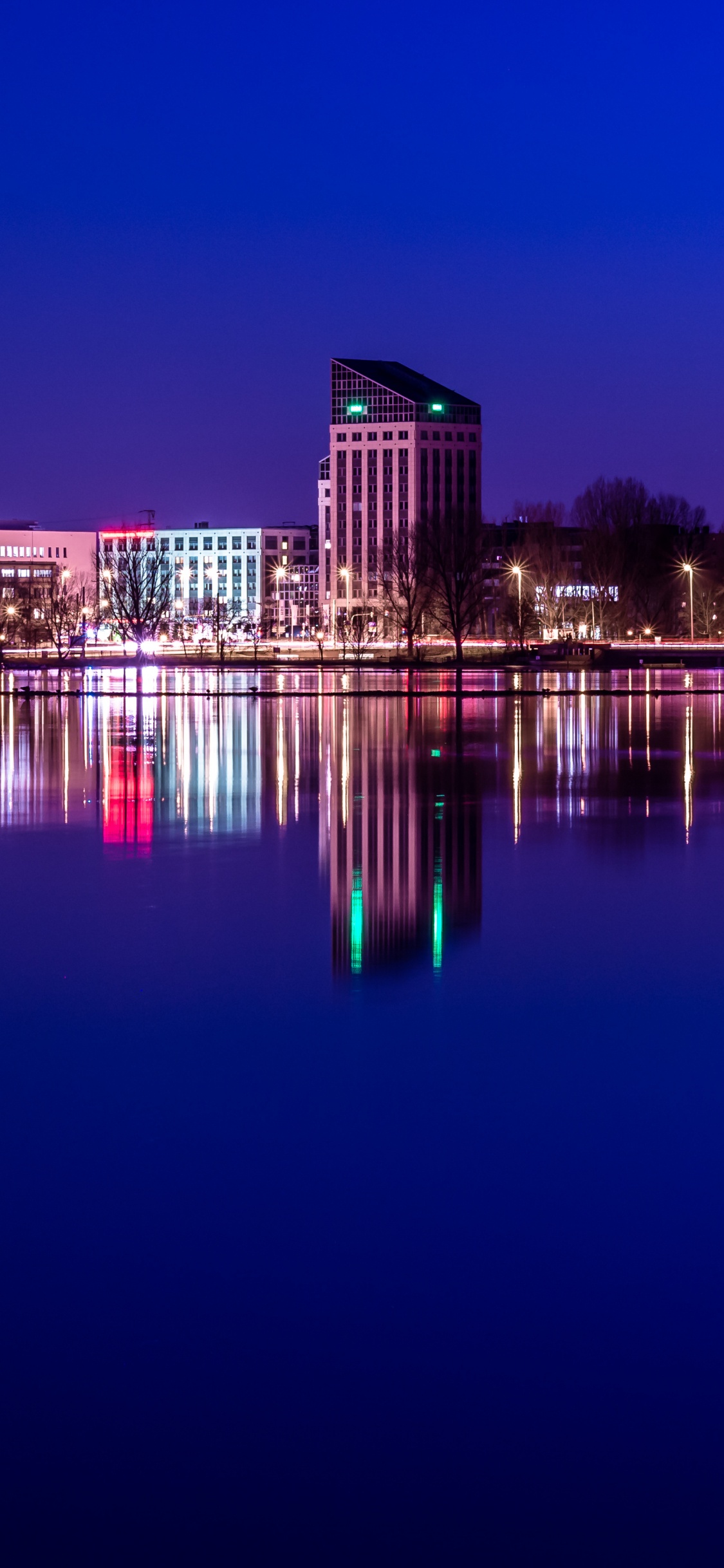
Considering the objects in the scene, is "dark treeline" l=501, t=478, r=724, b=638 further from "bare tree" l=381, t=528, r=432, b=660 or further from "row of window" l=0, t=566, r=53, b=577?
"row of window" l=0, t=566, r=53, b=577

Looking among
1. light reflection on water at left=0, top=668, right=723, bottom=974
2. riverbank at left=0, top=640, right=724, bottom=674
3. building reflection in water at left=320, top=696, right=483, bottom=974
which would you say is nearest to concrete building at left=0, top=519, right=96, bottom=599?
riverbank at left=0, top=640, right=724, bottom=674

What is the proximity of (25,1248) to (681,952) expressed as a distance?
5889mm

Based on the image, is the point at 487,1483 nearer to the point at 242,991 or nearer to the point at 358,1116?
the point at 358,1116

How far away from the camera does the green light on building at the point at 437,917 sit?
10.5m

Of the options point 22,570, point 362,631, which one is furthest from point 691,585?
point 22,570

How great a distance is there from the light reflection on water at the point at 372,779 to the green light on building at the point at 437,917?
23 mm

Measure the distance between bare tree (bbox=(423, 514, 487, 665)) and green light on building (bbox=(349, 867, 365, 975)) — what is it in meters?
41.7

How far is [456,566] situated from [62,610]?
36990 millimetres

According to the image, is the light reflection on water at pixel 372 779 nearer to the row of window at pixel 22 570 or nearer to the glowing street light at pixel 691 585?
the glowing street light at pixel 691 585

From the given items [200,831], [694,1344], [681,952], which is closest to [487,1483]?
[694,1344]

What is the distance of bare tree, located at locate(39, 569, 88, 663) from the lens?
96.4m

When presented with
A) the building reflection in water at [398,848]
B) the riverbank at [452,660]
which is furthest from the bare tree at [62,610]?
the building reflection in water at [398,848]

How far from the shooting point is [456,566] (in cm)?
6438

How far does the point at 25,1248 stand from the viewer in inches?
220
